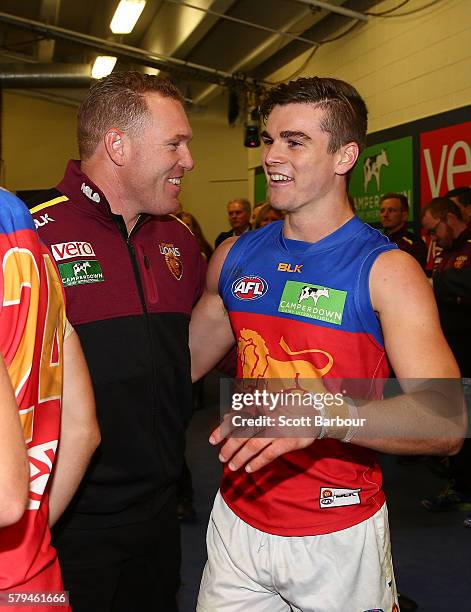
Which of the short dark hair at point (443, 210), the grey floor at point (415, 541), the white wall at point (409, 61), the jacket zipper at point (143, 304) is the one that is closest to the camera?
the jacket zipper at point (143, 304)

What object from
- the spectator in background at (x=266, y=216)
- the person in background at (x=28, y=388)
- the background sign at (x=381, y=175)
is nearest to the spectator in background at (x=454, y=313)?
the spectator in background at (x=266, y=216)

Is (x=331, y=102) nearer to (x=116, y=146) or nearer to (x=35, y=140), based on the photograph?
(x=116, y=146)

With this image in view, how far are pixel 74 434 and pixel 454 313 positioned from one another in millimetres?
3559

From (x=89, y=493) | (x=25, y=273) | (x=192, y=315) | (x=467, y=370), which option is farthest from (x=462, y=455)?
(x=25, y=273)

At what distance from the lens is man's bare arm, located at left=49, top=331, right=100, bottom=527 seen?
1.15m

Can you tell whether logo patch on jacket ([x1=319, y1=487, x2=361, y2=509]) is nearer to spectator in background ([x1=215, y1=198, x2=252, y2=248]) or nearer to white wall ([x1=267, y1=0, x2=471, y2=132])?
white wall ([x1=267, y1=0, x2=471, y2=132])

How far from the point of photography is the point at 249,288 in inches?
76.0

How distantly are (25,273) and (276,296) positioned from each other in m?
1.03

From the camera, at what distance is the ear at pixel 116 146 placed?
1.93 metres

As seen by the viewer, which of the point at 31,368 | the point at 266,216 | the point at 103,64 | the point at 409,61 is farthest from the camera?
the point at 103,64

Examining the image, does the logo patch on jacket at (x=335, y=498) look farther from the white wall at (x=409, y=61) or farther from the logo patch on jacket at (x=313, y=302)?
the white wall at (x=409, y=61)

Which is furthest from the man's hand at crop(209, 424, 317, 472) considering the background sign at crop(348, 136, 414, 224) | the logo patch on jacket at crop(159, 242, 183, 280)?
the background sign at crop(348, 136, 414, 224)

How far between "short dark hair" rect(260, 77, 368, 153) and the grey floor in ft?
6.63

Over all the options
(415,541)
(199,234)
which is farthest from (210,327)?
(199,234)
